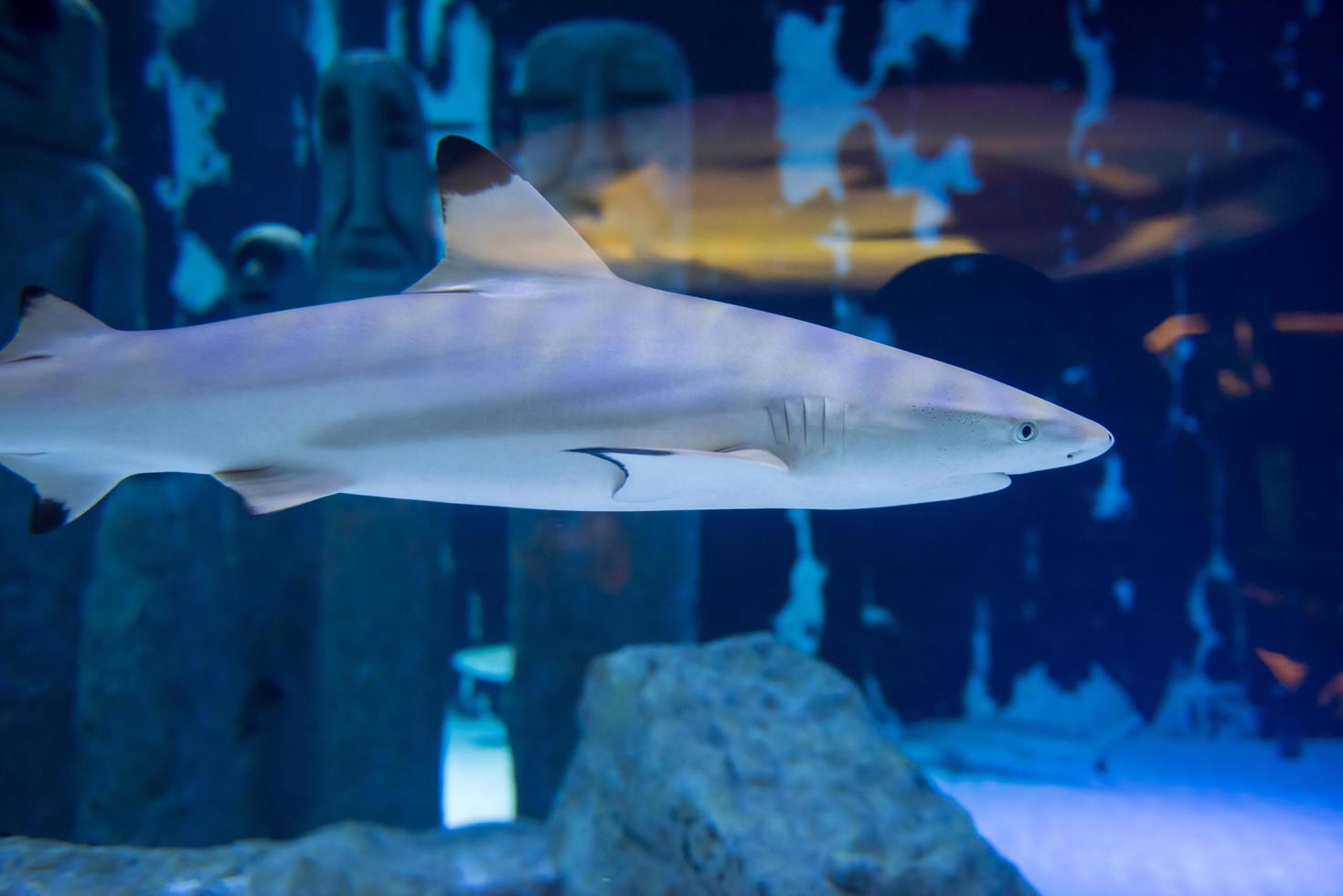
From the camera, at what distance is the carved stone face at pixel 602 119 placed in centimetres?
355

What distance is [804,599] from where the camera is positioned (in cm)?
546

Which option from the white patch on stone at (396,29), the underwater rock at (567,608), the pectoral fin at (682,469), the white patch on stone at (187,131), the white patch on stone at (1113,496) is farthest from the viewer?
the white patch on stone at (187,131)

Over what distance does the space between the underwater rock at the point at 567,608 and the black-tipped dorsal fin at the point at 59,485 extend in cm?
230

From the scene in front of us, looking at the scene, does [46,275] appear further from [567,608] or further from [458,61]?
[458,61]

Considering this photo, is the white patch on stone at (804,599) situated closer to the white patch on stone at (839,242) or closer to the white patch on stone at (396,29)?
the white patch on stone at (839,242)

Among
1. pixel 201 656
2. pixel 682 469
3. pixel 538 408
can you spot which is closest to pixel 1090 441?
pixel 682 469

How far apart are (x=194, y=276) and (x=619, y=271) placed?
4.08m

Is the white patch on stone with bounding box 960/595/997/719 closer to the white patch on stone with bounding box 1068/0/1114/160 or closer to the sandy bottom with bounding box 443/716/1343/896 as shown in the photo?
the sandy bottom with bounding box 443/716/1343/896

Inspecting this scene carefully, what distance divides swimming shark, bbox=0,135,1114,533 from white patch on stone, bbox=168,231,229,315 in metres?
5.11

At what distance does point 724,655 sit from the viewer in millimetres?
2898

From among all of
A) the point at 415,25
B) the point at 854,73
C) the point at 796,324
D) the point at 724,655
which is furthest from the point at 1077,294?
the point at 415,25

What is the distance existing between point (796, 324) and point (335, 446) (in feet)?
2.62

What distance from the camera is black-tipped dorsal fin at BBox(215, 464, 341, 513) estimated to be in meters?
1.18

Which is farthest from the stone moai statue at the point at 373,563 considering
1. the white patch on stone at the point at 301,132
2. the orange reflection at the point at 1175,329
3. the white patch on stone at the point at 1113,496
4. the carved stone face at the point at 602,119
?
the orange reflection at the point at 1175,329
